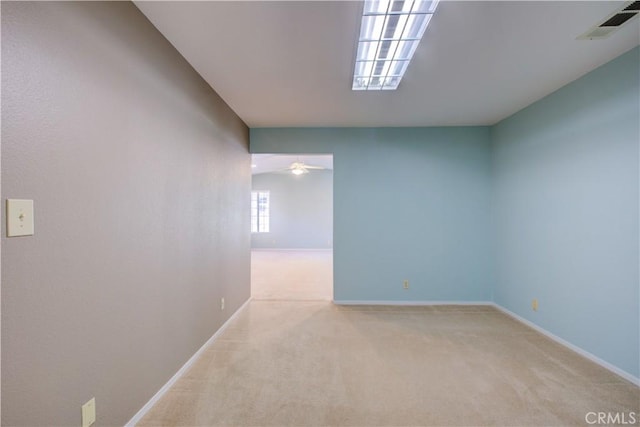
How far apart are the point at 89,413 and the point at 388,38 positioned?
2801 mm

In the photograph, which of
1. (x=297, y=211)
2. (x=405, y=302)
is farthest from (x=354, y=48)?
(x=297, y=211)

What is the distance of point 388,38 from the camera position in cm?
187

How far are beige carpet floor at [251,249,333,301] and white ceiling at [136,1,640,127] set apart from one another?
2775 millimetres

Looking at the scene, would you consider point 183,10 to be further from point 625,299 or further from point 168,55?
point 625,299

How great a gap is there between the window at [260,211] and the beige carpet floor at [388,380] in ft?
21.8

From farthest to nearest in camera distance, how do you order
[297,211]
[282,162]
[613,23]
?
[297,211], [282,162], [613,23]

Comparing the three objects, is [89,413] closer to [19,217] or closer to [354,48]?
[19,217]

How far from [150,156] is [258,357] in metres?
1.89

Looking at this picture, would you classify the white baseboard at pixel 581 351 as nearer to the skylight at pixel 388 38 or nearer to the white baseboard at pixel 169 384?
the skylight at pixel 388 38

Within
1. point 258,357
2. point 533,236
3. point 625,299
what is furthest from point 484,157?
point 258,357

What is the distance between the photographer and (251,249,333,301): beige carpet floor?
4324 millimetres

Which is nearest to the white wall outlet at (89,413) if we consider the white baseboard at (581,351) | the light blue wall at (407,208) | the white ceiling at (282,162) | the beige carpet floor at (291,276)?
the beige carpet floor at (291,276)

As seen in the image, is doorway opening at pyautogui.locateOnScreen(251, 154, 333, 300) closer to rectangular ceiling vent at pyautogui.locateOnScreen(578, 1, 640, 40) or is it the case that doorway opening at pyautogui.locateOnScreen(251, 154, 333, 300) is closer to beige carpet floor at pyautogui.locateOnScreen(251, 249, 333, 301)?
beige carpet floor at pyautogui.locateOnScreen(251, 249, 333, 301)

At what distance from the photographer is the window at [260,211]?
9617mm
